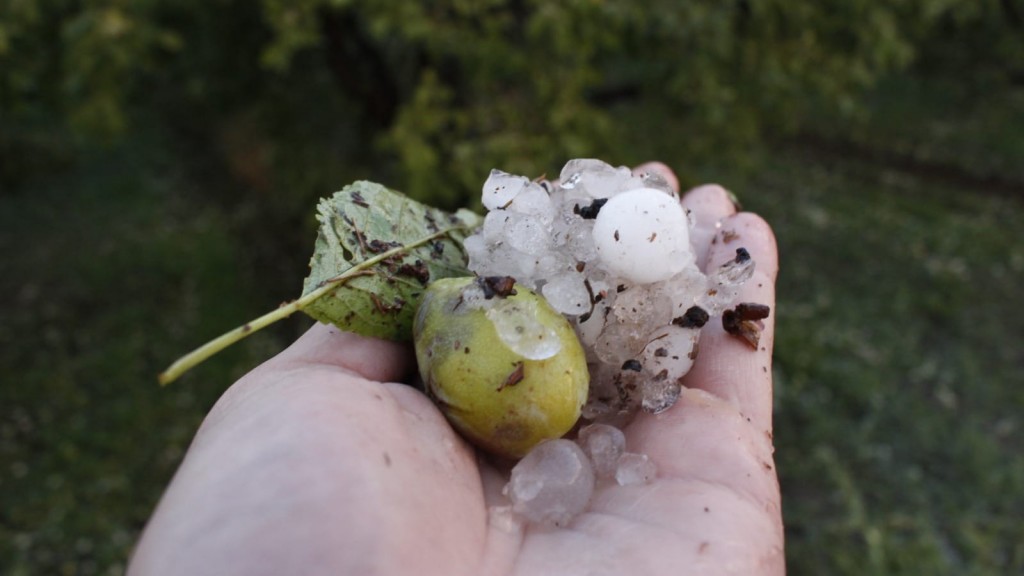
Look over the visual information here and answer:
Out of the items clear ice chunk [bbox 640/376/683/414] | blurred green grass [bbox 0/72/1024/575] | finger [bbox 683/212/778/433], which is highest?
clear ice chunk [bbox 640/376/683/414]

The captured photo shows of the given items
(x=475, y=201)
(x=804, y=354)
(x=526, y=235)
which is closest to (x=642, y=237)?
(x=526, y=235)

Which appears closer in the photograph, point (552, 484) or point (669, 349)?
point (552, 484)

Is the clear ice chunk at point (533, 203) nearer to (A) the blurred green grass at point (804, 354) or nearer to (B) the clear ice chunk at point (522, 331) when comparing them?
(B) the clear ice chunk at point (522, 331)

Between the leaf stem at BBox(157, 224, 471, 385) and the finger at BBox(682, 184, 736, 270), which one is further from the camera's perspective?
the finger at BBox(682, 184, 736, 270)

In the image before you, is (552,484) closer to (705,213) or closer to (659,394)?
(659,394)

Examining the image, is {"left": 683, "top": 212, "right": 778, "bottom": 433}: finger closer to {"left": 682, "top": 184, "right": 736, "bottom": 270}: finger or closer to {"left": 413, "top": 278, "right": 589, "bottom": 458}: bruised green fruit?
{"left": 682, "top": 184, "right": 736, "bottom": 270}: finger

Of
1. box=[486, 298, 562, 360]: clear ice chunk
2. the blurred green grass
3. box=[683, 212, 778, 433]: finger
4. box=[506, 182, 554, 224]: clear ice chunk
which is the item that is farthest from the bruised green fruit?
the blurred green grass
